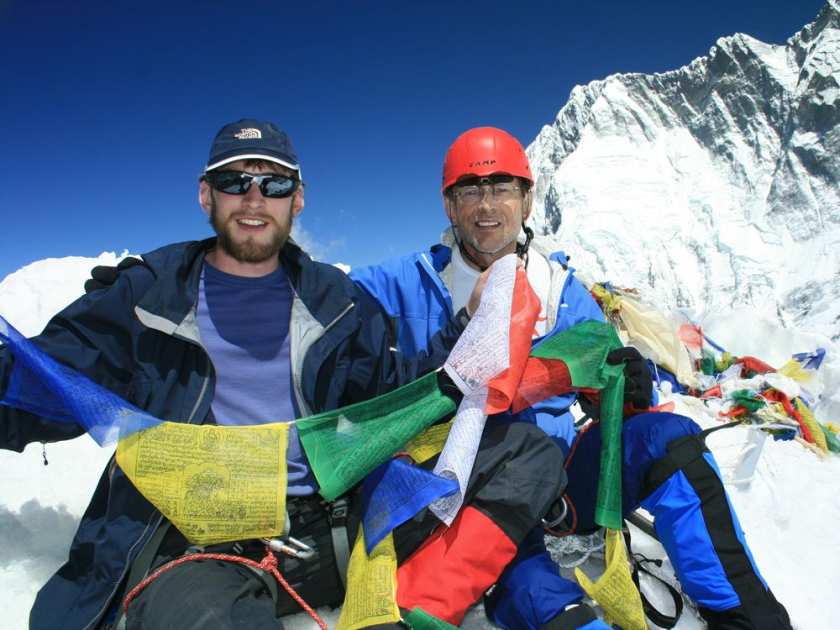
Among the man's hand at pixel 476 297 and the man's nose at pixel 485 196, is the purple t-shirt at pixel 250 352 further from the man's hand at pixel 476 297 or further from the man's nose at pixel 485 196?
the man's nose at pixel 485 196

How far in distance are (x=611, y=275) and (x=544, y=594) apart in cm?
6732

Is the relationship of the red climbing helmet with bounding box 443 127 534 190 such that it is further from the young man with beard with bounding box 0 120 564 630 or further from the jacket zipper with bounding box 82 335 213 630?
the jacket zipper with bounding box 82 335 213 630

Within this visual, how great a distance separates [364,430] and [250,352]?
25.3 inches

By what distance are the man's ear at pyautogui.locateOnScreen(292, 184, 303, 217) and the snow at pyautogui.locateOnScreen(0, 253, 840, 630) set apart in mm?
1951

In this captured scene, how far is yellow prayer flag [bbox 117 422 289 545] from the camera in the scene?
5.93ft

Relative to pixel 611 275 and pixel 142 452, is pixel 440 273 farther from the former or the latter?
pixel 611 275

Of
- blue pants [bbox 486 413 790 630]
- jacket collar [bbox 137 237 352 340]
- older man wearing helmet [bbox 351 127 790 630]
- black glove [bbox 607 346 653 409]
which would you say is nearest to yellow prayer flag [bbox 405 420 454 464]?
older man wearing helmet [bbox 351 127 790 630]

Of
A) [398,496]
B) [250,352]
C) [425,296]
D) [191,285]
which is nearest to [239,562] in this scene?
[398,496]

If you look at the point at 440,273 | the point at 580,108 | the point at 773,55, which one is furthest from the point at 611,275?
the point at 440,273

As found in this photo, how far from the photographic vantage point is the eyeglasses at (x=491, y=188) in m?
3.54

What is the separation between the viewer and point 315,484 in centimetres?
210

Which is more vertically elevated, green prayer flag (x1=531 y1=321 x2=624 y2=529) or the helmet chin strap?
the helmet chin strap

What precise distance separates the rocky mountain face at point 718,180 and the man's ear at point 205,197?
189 ft

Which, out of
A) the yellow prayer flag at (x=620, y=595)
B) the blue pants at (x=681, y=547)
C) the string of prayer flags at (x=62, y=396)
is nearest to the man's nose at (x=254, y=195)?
the string of prayer flags at (x=62, y=396)
